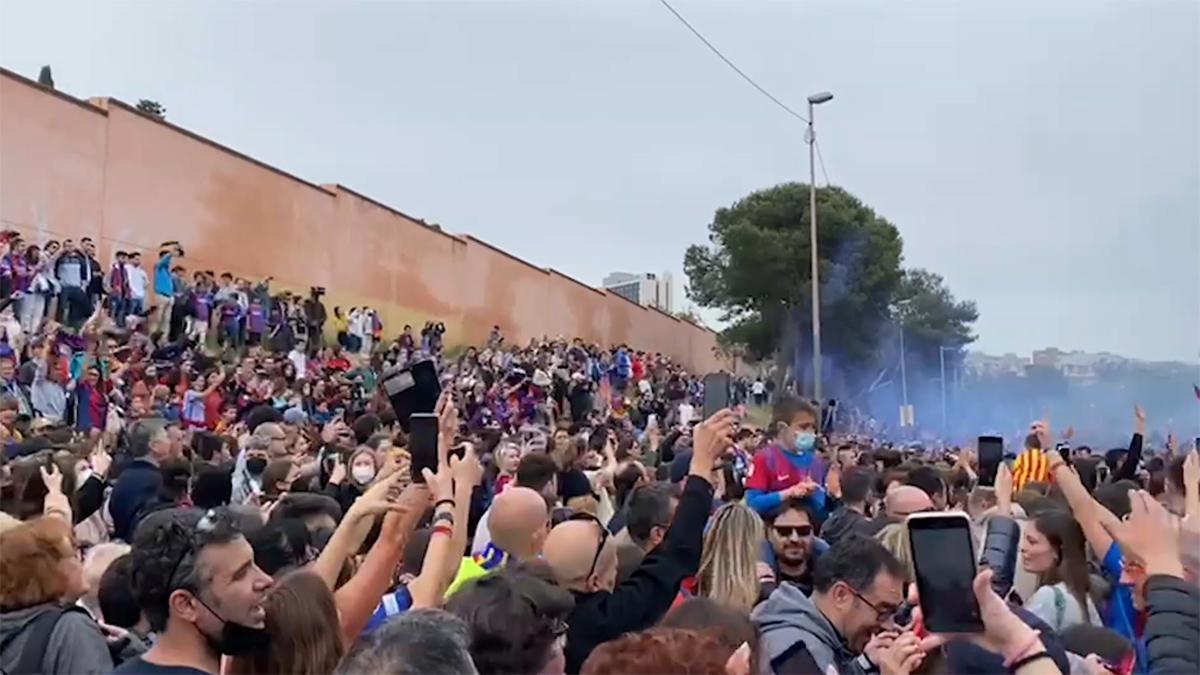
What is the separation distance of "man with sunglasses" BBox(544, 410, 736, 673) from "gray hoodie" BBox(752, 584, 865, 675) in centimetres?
31

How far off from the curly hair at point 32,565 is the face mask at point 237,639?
87cm

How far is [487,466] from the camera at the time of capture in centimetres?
914

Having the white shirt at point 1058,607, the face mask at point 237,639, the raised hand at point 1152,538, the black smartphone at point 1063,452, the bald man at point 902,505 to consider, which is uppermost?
the black smartphone at point 1063,452

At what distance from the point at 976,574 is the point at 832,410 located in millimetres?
21081

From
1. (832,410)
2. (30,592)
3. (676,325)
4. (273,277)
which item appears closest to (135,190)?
(273,277)

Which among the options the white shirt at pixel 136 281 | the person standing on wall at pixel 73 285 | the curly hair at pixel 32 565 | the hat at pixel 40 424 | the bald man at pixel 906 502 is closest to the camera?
the curly hair at pixel 32 565

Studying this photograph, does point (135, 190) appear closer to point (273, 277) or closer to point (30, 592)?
point (273, 277)

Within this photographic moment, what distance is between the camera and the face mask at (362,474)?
7.52 m

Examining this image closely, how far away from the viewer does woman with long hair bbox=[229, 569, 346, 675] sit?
3322mm

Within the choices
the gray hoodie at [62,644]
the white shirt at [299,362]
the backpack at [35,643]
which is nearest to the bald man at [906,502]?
the gray hoodie at [62,644]

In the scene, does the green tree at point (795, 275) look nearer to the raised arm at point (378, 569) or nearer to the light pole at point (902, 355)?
the light pole at point (902, 355)

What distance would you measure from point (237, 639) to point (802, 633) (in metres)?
1.69

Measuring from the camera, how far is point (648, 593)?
4.00 meters

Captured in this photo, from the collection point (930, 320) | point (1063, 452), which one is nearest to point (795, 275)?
point (930, 320)
